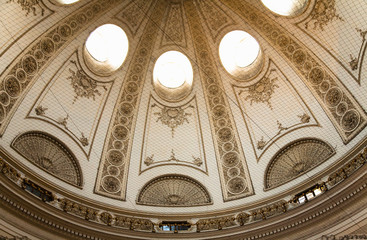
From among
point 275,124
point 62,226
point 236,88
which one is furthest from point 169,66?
point 62,226

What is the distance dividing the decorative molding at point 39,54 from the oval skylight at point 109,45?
3.90 ft

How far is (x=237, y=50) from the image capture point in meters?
19.4

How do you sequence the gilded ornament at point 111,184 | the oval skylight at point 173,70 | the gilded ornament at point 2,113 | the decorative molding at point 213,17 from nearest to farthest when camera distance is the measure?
1. the gilded ornament at point 2,113
2. the gilded ornament at point 111,184
3. the decorative molding at point 213,17
4. the oval skylight at point 173,70

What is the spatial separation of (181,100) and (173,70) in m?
1.68

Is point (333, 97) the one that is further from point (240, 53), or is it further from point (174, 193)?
point (174, 193)

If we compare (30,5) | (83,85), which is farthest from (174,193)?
(30,5)

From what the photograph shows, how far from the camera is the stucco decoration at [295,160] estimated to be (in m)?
16.0

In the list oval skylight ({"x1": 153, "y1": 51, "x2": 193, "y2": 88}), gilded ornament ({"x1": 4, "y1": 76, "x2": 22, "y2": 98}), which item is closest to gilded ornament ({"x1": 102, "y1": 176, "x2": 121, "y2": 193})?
gilded ornament ({"x1": 4, "y1": 76, "x2": 22, "y2": 98})

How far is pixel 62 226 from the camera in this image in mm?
13562

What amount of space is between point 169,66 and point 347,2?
26.4 ft

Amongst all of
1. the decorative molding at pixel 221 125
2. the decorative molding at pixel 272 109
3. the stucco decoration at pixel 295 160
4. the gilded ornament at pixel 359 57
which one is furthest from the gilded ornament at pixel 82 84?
the gilded ornament at pixel 359 57

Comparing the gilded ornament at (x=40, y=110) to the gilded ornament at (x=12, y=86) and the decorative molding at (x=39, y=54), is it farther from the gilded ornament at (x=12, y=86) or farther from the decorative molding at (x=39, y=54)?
the gilded ornament at (x=12, y=86)

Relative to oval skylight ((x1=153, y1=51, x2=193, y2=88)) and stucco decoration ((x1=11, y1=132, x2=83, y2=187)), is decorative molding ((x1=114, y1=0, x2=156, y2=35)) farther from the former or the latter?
stucco decoration ((x1=11, y1=132, x2=83, y2=187))

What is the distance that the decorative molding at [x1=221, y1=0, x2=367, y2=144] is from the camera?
15672 mm
